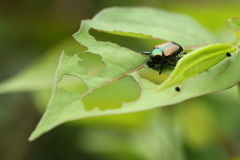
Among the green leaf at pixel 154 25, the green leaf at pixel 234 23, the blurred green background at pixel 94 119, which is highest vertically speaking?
the green leaf at pixel 234 23

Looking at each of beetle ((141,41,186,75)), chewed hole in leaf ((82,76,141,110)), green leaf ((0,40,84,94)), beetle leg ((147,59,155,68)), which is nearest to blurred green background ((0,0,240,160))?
green leaf ((0,40,84,94))

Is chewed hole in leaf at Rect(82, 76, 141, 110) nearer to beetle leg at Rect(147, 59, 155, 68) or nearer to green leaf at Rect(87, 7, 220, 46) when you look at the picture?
green leaf at Rect(87, 7, 220, 46)

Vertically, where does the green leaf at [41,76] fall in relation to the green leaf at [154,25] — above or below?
below

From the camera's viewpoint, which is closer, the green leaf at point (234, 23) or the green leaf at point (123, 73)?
the green leaf at point (123, 73)

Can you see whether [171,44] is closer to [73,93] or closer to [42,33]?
[73,93]

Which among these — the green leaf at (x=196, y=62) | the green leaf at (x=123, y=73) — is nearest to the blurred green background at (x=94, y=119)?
the green leaf at (x=123, y=73)

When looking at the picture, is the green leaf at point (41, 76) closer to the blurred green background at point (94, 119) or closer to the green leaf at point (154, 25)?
the blurred green background at point (94, 119)

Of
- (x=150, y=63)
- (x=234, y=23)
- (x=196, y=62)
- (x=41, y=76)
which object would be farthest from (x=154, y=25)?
(x=41, y=76)
